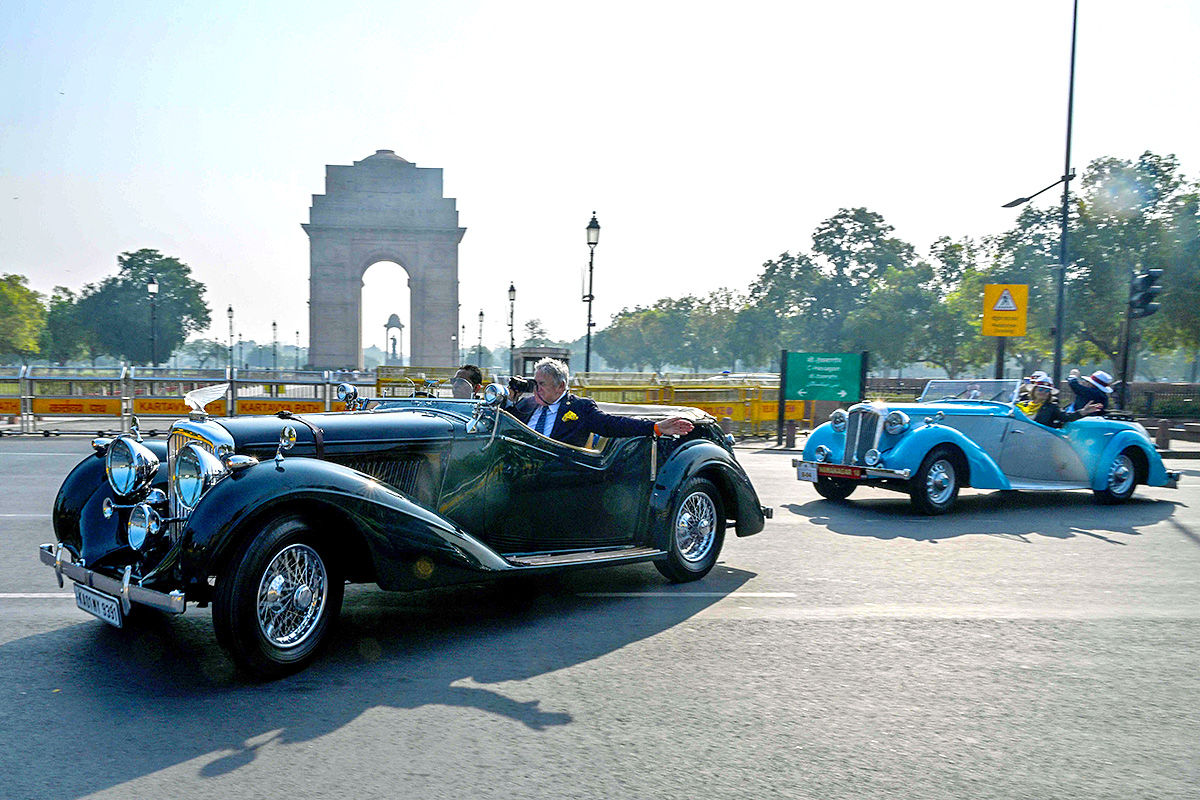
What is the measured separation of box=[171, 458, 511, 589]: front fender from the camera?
394 cm

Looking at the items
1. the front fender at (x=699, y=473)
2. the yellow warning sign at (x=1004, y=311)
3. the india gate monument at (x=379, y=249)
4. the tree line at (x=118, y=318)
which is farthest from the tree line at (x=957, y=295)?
the tree line at (x=118, y=318)

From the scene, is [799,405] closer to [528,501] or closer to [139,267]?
[528,501]

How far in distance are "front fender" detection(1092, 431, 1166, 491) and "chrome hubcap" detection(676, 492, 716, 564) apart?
656 cm

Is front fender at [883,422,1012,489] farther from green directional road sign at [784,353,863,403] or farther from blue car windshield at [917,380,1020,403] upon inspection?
green directional road sign at [784,353,863,403]

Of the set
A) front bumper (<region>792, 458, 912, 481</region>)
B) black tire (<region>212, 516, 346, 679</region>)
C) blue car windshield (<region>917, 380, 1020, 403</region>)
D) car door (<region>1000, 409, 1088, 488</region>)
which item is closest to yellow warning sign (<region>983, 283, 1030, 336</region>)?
blue car windshield (<region>917, 380, 1020, 403</region>)

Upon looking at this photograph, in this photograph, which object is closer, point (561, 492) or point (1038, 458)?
point (561, 492)

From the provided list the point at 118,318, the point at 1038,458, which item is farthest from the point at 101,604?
the point at 118,318

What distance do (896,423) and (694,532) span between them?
4.17 meters

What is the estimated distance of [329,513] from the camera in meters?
4.30

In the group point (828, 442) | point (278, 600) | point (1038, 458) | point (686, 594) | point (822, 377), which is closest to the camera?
point (278, 600)

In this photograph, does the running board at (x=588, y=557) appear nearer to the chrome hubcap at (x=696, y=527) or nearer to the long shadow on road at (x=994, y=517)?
the chrome hubcap at (x=696, y=527)

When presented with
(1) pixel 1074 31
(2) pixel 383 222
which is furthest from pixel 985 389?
(2) pixel 383 222

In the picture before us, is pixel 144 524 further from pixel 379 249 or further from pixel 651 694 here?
pixel 379 249

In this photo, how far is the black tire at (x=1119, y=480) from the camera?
1079 centimetres
